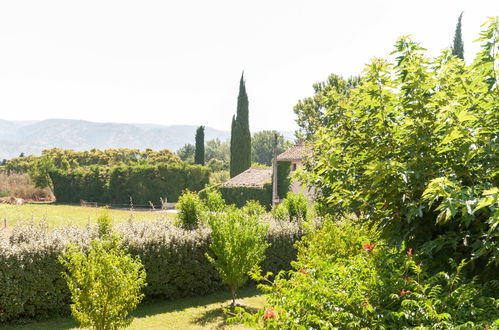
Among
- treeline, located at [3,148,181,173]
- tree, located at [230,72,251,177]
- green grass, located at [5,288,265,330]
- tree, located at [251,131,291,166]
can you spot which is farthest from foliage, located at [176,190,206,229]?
tree, located at [251,131,291,166]

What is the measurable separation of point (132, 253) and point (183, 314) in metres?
2.23

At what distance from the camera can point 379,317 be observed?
12.3ft

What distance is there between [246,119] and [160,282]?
45183 mm

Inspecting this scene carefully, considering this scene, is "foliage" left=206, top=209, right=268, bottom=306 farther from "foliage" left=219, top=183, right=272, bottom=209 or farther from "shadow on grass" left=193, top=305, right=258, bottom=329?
"foliage" left=219, top=183, right=272, bottom=209

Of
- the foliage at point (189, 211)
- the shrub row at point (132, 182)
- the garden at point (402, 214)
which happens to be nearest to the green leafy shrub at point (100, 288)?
the garden at point (402, 214)

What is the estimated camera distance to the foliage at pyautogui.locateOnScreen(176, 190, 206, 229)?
14.2 m

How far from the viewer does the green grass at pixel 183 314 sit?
411 inches

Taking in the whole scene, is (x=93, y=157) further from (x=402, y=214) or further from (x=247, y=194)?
(x=402, y=214)

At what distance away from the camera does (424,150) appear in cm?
477

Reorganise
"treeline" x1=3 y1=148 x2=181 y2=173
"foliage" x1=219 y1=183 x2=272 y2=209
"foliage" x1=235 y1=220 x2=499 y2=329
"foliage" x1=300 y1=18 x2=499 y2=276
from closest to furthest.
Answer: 1. "foliage" x1=235 y1=220 x2=499 y2=329
2. "foliage" x1=300 y1=18 x2=499 y2=276
3. "foliage" x1=219 y1=183 x2=272 y2=209
4. "treeline" x1=3 y1=148 x2=181 y2=173

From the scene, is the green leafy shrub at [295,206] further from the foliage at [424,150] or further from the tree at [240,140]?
the tree at [240,140]

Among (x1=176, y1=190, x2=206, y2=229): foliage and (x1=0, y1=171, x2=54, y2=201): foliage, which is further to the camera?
(x1=0, y1=171, x2=54, y2=201): foliage

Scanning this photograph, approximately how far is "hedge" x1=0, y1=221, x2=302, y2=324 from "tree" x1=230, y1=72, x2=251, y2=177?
38538mm

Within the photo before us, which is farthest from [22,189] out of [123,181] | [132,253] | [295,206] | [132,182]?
[132,253]
